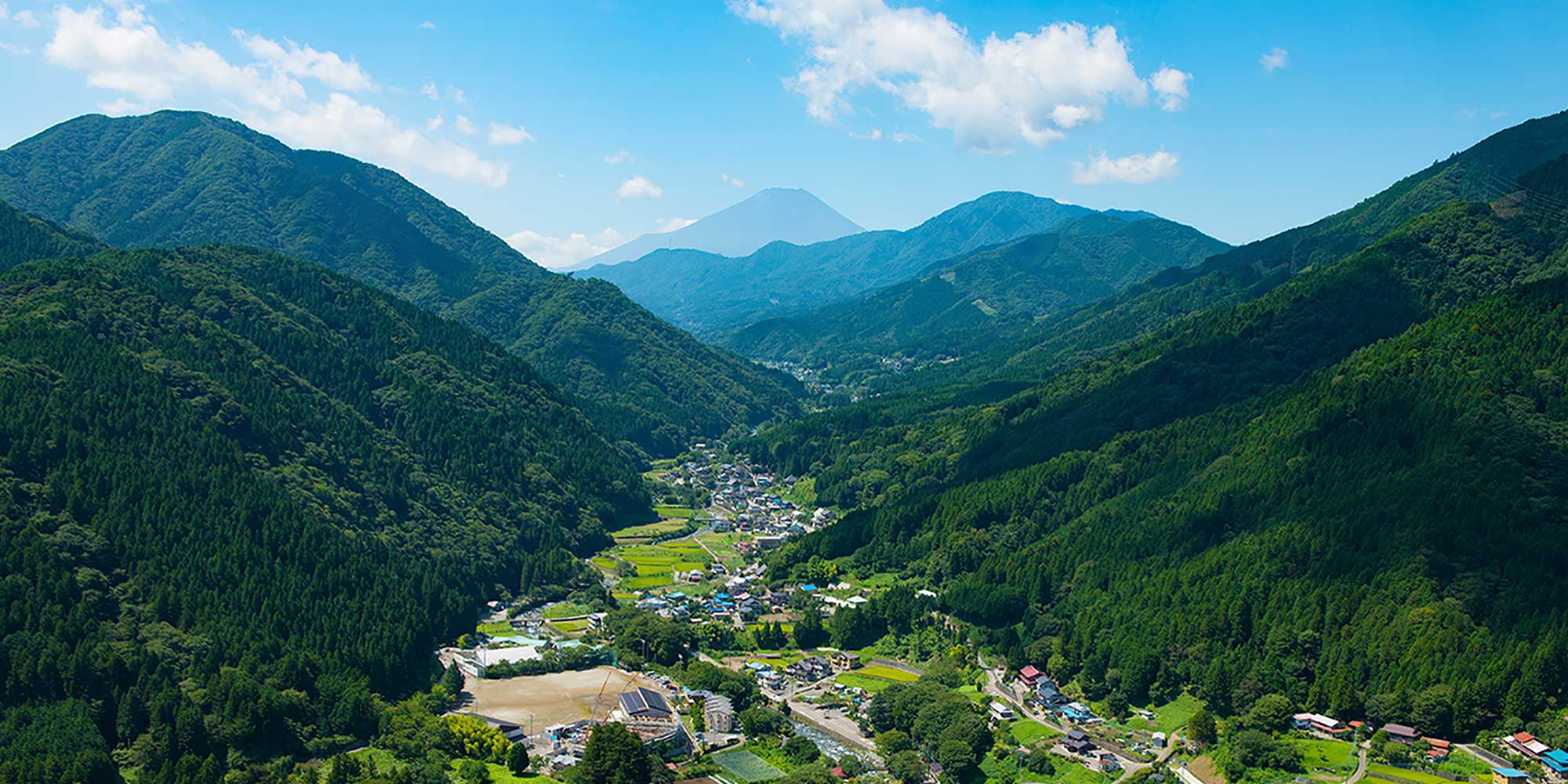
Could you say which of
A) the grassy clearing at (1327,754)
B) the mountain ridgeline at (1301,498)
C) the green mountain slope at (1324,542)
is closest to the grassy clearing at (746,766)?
the mountain ridgeline at (1301,498)

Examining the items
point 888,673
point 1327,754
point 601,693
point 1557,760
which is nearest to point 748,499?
point 888,673

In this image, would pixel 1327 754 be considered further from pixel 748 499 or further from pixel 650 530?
pixel 748 499

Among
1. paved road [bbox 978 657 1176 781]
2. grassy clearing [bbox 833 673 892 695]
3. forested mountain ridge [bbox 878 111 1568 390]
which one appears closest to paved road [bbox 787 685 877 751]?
grassy clearing [bbox 833 673 892 695]

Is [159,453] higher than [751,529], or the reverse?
[159,453]

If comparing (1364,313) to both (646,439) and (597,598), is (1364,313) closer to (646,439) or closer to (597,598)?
(597,598)

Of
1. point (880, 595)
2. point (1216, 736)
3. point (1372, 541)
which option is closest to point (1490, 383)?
point (1372, 541)

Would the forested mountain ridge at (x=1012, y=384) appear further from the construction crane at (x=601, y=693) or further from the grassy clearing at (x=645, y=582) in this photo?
the construction crane at (x=601, y=693)

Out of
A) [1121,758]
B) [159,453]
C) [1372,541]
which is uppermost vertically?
[159,453]
